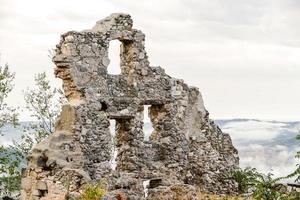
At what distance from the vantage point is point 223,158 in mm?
27391

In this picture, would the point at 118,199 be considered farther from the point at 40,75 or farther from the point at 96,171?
the point at 40,75

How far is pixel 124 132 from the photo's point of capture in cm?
2477

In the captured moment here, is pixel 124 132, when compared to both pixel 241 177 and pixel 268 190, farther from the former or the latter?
pixel 268 190

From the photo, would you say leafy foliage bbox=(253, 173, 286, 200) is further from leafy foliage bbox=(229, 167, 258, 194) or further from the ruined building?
leafy foliage bbox=(229, 167, 258, 194)

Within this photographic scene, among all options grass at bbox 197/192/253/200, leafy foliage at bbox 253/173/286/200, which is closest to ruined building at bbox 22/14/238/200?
grass at bbox 197/192/253/200

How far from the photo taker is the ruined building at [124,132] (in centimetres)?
2227

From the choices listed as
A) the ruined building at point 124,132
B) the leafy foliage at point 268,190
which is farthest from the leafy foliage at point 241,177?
the leafy foliage at point 268,190

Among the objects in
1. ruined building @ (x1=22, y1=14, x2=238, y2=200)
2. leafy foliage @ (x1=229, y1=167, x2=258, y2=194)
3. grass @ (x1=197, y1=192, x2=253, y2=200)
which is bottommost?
grass @ (x1=197, y1=192, x2=253, y2=200)

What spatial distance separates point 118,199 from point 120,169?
7.32 m

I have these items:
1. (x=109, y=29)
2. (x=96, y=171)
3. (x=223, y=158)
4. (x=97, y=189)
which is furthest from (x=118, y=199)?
(x=223, y=158)

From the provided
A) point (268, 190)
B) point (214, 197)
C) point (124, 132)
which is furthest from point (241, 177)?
point (268, 190)

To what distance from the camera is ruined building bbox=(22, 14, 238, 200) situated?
73.0ft

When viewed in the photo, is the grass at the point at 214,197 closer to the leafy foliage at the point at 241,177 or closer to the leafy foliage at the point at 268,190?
the leafy foliage at the point at 241,177

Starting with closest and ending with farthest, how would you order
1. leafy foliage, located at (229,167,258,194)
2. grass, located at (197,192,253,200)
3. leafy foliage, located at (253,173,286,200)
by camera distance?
leafy foliage, located at (253,173,286,200) → grass, located at (197,192,253,200) → leafy foliage, located at (229,167,258,194)
